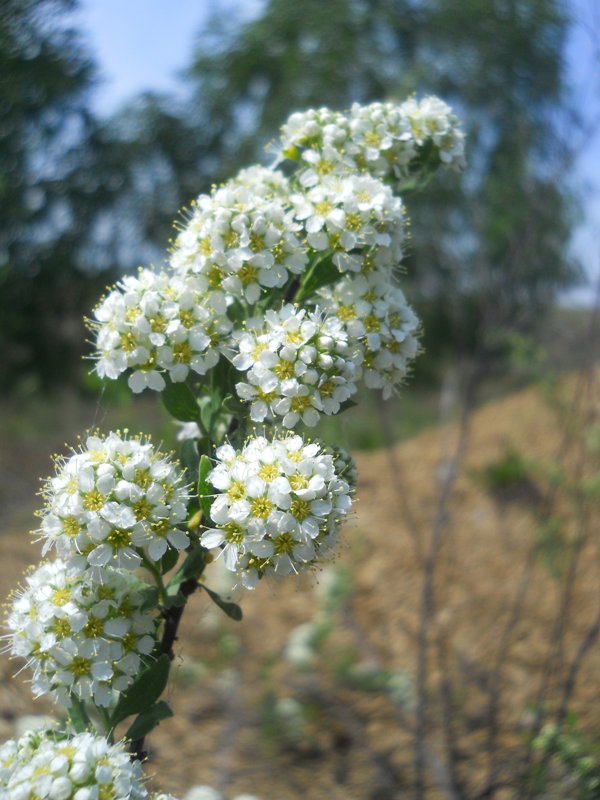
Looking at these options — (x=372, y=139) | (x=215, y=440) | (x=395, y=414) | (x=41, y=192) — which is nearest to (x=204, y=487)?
(x=215, y=440)

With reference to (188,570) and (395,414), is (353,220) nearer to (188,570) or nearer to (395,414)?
(188,570)

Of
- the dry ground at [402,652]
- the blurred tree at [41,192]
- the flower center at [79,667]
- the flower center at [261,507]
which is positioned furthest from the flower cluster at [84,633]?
the blurred tree at [41,192]

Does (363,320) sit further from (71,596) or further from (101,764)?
(101,764)

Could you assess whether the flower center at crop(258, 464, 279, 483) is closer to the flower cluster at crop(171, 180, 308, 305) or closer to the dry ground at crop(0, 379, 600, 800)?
the flower cluster at crop(171, 180, 308, 305)

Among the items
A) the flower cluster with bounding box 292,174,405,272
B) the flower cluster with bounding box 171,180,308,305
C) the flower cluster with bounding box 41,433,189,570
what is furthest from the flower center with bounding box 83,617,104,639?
the flower cluster with bounding box 292,174,405,272

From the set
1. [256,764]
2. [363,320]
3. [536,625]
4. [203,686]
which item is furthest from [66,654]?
[536,625]

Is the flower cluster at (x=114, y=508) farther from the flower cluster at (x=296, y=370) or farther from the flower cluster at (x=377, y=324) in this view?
the flower cluster at (x=377, y=324)
